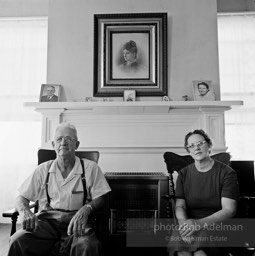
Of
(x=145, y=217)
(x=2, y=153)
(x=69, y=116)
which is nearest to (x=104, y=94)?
(x=69, y=116)

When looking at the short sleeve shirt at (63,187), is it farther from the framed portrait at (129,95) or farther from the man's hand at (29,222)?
the framed portrait at (129,95)

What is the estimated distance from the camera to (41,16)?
3.32 m

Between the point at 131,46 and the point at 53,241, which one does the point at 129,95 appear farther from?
the point at 53,241

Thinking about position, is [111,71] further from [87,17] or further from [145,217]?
[145,217]

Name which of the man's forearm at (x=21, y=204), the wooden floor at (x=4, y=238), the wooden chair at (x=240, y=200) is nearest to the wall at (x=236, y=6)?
the wooden chair at (x=240, y=200)

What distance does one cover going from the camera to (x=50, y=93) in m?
2.79

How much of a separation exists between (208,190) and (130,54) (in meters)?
1.81

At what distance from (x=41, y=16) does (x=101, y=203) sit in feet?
8.94

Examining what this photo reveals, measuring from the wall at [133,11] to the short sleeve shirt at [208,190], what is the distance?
1.29 metres

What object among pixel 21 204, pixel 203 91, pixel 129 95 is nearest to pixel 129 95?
pixel 129 95

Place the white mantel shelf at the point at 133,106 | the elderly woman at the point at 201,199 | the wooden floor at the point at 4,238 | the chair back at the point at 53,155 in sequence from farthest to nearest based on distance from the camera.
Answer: the white mantel shelf at the point at 133,106, the wooden floor at the point at 4,238, the chair back at the point at 53,155, the elderly woman at the point at 201,199

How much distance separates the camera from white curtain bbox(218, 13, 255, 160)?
3057 mm

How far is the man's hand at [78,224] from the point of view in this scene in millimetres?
1482

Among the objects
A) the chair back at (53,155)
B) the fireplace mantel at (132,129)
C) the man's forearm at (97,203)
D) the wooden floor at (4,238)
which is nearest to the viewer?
the man's forearm at (97,203)
